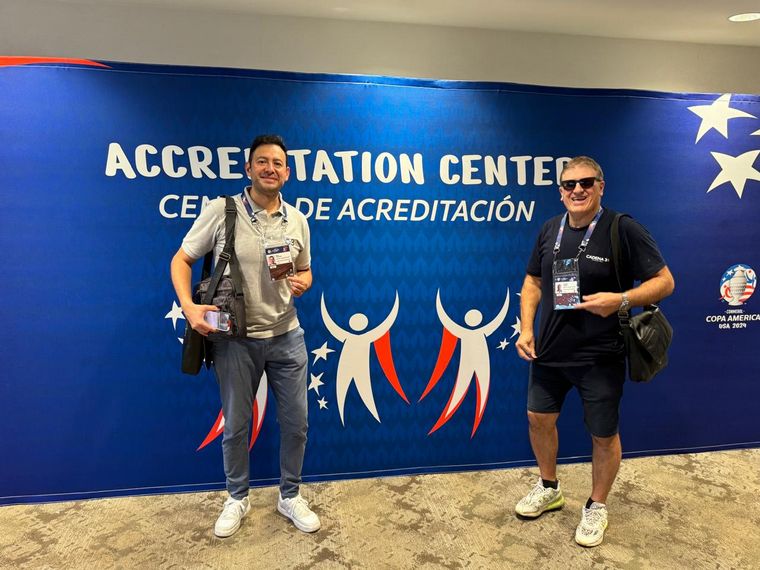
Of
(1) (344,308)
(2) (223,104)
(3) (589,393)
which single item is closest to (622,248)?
(3) (589,393)

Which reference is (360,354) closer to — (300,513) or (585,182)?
(300,513)

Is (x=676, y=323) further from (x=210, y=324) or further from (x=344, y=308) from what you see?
(x=210, y=324)

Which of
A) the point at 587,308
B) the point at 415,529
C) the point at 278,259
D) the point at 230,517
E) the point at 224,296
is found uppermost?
the point at 278,259

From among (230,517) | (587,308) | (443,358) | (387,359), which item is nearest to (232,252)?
(387,359)

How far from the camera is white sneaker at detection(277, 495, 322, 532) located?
2455 mm

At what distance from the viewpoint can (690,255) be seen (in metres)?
3.13

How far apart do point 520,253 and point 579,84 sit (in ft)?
3.71

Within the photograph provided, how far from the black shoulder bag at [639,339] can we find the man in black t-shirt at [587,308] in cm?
3

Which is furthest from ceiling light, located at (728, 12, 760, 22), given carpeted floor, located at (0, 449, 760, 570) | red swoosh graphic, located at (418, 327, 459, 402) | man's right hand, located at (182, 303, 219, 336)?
man's right hand, located at (182, 303, 219, 336)

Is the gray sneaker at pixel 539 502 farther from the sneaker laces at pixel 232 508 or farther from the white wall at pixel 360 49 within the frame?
the white wall at pixel 360 49

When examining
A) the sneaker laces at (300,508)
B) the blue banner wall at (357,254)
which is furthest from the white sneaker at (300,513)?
the blue banner wall at (357,254)

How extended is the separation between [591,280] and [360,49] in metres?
1.79

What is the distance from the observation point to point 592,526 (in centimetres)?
239

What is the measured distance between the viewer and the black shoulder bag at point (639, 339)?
2.18m
